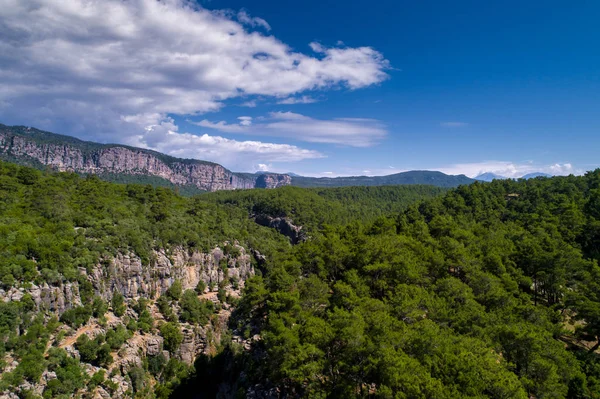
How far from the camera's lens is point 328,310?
30.4 m

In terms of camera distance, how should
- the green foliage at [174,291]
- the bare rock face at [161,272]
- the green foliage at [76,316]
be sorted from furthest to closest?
the green foliage at [174,291], the bare rock face at [161,272], the green foliage at [76,316]

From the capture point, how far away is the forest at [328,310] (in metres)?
23.1

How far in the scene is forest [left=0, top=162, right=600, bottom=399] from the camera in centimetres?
2311

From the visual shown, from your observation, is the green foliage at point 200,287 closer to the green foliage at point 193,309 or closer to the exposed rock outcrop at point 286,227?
the green foliage at point 193,309

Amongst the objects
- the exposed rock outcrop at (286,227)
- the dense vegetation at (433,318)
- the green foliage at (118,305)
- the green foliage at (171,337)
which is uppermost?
the dense vegetation at (433,318)

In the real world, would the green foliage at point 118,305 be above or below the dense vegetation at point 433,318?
below

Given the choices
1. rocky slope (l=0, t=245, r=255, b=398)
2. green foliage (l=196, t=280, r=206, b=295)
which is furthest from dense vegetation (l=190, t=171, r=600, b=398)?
green foliage (l=196, t=280, r=206, b=295)

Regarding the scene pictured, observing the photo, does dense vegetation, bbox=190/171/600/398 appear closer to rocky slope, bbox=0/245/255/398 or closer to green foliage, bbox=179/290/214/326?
green foliage, bbox=179/290/214/326

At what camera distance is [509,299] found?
107 feet

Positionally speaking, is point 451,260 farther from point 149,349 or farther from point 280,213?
point 280,213

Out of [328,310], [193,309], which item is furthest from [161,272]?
[328,310]

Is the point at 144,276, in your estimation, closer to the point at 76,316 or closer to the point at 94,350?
the point at 76,316

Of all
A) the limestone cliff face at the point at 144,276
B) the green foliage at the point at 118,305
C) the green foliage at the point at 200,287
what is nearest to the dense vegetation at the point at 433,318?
the green foliage at the point at 118,305

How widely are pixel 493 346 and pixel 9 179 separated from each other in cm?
8736
